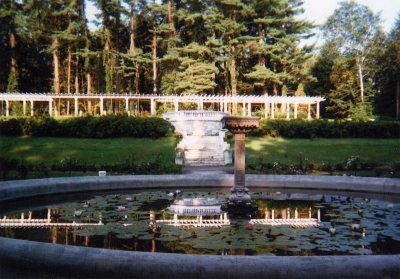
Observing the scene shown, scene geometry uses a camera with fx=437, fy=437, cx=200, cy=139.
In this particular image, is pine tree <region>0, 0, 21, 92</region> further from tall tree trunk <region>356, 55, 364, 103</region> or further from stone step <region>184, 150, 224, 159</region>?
tall tree trunk <region>356, 55, 364, 103</region>

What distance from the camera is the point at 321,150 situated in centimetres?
2466

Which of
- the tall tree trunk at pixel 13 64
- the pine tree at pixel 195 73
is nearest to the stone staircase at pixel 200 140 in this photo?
the pine tree at pixel 195 73

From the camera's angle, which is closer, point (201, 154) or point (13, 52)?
point (201, 154)

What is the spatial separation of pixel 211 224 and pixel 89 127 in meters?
22.4

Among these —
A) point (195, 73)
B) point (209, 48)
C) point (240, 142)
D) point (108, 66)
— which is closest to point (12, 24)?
point (108, 66)

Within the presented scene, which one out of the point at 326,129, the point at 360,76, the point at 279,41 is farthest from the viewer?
the point at 360,76

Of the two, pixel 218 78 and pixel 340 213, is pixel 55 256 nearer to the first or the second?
pixel 340 213

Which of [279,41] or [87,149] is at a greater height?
[279,41]

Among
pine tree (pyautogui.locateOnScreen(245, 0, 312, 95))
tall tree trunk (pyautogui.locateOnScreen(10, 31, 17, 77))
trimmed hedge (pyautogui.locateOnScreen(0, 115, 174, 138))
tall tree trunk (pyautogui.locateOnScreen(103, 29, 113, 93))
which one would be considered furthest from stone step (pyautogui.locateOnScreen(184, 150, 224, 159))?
tall tree trunk (pyautogui.locateOnScreen(10, 31, 17, 77))

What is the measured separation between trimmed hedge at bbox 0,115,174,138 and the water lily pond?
724 inches

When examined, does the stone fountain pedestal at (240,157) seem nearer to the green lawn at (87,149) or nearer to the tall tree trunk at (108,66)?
the green lawn at (87,149)

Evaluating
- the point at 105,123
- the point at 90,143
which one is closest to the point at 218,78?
the point at 105,123

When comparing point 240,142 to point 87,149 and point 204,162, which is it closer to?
point 204,162

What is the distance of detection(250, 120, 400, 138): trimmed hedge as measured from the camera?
1182 inches
